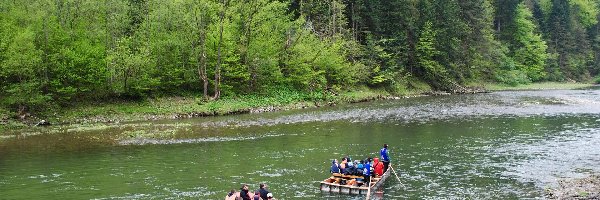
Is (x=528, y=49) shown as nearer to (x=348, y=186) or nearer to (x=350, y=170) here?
(x=350, y=170)

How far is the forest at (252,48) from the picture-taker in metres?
58.7

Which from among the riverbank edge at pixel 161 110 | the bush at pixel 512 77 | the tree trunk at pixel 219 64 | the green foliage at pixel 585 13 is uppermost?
the green foliage at pixel 585 13

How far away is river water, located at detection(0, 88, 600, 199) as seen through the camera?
29.4 m

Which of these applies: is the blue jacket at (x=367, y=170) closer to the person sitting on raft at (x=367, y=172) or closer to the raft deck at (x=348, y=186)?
the person sitting on raft at (x=367, y=172)

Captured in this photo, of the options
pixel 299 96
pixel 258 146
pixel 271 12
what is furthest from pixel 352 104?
pixel 258 146

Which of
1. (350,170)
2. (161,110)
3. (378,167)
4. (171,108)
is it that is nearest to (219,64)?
(171,108)

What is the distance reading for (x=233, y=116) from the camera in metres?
62.9

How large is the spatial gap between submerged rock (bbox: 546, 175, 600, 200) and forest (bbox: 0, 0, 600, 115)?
4742 cm

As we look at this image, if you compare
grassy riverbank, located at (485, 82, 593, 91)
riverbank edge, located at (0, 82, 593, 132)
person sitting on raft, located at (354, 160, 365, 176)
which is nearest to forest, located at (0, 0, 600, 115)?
riverbank edge, located at (0, 82, 593, 132)

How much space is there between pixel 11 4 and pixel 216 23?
24.3 metres

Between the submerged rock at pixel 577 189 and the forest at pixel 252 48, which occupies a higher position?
the forest at pixel 252 48

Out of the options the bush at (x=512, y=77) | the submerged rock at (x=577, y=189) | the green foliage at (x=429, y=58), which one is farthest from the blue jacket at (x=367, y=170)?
the bush at (x=512, y=77)

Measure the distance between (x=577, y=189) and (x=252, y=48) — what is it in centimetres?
5579

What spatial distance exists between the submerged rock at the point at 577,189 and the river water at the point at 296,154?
2.97 feet
